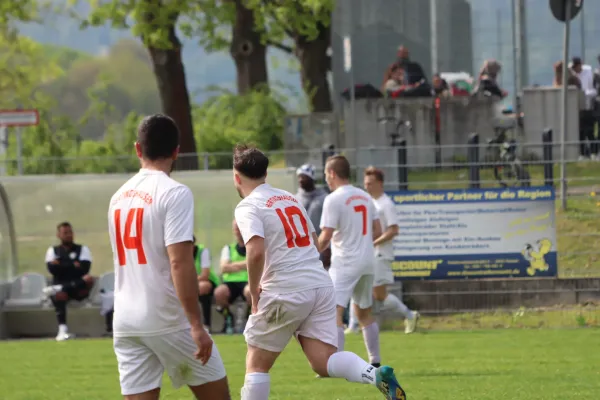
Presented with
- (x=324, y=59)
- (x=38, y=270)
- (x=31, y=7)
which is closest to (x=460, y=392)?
(x=38, y=270)

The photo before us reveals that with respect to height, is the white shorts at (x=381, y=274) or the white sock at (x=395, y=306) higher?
the white shorts at (x=381, y=274)

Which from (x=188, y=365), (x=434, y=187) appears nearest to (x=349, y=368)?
(x=188, y=365)

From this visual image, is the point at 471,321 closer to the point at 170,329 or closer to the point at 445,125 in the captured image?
the point at 445,125

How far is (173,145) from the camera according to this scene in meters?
7.04

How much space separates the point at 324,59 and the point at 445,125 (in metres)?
11.5

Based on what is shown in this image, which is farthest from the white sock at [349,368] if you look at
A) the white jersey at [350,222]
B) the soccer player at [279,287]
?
the white jersey at [350,222]

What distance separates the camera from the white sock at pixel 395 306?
55.8 ft

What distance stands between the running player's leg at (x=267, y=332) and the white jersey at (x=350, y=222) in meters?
3.80

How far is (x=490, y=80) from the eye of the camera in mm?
24422

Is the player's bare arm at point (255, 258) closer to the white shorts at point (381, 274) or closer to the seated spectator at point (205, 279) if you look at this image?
the white shorts at point (381, 274)

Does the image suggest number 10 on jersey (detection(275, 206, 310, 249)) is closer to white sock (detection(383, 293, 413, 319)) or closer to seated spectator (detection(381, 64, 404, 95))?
white sock (detection(383, 293, 413, 319))

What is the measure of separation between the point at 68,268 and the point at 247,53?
55.9ft

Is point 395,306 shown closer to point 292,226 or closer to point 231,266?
point 231,266

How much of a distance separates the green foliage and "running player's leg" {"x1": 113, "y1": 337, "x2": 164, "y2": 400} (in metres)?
26.8
